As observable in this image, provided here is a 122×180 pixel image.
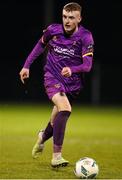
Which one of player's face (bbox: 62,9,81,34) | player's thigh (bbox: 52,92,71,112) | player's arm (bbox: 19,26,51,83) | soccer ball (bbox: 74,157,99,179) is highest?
player's face (bbox: 62,9,81,34)

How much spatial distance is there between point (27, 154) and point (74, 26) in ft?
8.33

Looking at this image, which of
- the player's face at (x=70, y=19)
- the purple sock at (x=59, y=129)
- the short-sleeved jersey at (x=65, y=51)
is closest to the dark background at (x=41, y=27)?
the short-sleeved jersey at (x=65, y=51)

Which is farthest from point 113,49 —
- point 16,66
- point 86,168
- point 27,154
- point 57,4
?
point 86,168

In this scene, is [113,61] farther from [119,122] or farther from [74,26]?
[74,26]

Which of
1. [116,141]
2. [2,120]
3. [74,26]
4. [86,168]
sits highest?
[74,26]

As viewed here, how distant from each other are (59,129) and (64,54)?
1.07 meters

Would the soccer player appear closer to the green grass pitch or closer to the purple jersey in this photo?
the purple jersey

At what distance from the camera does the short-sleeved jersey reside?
31.3 ft

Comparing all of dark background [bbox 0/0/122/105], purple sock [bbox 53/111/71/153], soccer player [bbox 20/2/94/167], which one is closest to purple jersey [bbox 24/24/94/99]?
soccer player [bbox 20/2/94/167]

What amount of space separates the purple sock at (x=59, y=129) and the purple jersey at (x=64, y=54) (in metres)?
0.41

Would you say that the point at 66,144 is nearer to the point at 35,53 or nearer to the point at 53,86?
the point at 35,53

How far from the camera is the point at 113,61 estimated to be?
33.6 m

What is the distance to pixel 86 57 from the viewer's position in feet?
30.5

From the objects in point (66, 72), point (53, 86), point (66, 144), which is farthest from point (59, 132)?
point (66, 144)
